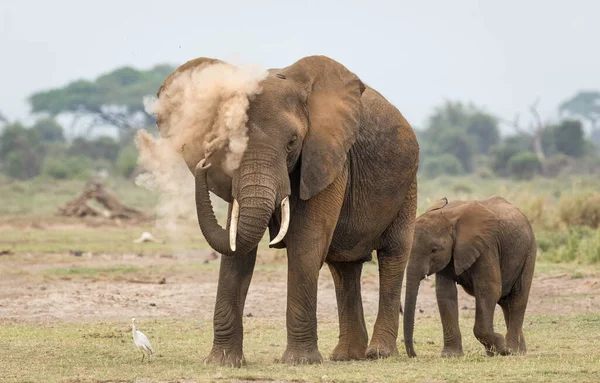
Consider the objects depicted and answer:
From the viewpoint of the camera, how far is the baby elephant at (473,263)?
10672 millimetres

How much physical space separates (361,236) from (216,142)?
203 cm

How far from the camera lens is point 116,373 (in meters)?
8.84

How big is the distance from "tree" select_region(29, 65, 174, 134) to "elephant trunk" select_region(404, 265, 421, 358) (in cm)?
6350

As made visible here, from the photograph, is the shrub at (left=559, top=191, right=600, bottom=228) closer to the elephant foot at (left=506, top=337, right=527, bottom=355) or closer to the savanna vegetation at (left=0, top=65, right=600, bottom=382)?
the savanna vegetation at (left=0, top=65, right=600, bottom=382)

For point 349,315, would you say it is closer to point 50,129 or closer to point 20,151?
point 20,151

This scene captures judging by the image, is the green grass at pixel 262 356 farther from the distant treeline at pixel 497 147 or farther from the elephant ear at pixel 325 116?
the distant treeline at pixel 497 147

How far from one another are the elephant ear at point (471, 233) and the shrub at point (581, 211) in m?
12.2

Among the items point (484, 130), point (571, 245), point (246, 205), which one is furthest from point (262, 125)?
point (484, 130)

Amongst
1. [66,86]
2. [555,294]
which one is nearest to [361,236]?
[555,294]

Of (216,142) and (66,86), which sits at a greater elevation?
(66,86)

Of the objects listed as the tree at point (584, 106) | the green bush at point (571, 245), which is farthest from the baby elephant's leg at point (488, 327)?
the tree at point (584, 106)

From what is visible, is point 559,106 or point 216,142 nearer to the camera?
point 216,142

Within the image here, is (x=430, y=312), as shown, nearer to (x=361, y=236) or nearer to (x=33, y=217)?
(x=361, y=236)

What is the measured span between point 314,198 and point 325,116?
61 centimetres
